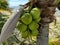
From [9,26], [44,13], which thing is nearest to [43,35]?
[44,13]

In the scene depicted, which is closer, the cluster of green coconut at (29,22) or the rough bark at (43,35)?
the cluster of green coconut at (29,22)

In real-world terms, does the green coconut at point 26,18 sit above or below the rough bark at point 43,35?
above

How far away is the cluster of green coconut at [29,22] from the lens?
1010mm

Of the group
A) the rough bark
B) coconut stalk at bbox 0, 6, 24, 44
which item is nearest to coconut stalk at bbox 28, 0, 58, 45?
the rough bark

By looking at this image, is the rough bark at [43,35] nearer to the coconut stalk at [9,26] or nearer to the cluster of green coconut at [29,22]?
the cluster of green coconut at [29,22]

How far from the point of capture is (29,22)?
1.02 meters

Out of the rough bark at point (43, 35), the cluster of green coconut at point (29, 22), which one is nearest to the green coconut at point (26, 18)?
the cluster of green coconut at point (29, 22)

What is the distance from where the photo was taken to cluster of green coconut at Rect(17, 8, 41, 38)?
3.31ft

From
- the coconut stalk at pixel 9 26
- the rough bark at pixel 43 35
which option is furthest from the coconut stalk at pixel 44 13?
the coconut stalk at pixel 9 26

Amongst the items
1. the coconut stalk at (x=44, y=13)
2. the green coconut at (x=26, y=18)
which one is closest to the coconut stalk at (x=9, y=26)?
the green coconut at (x=26, y=18)

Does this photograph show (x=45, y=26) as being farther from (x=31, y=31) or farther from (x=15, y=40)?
(x=15, y=40)

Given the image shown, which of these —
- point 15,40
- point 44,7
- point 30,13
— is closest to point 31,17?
point 30,13

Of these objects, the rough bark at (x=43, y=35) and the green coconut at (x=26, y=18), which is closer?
the green coconut at (x=26, y=18)

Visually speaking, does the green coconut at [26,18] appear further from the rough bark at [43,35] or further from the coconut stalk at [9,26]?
the rough bark at [43,35]
